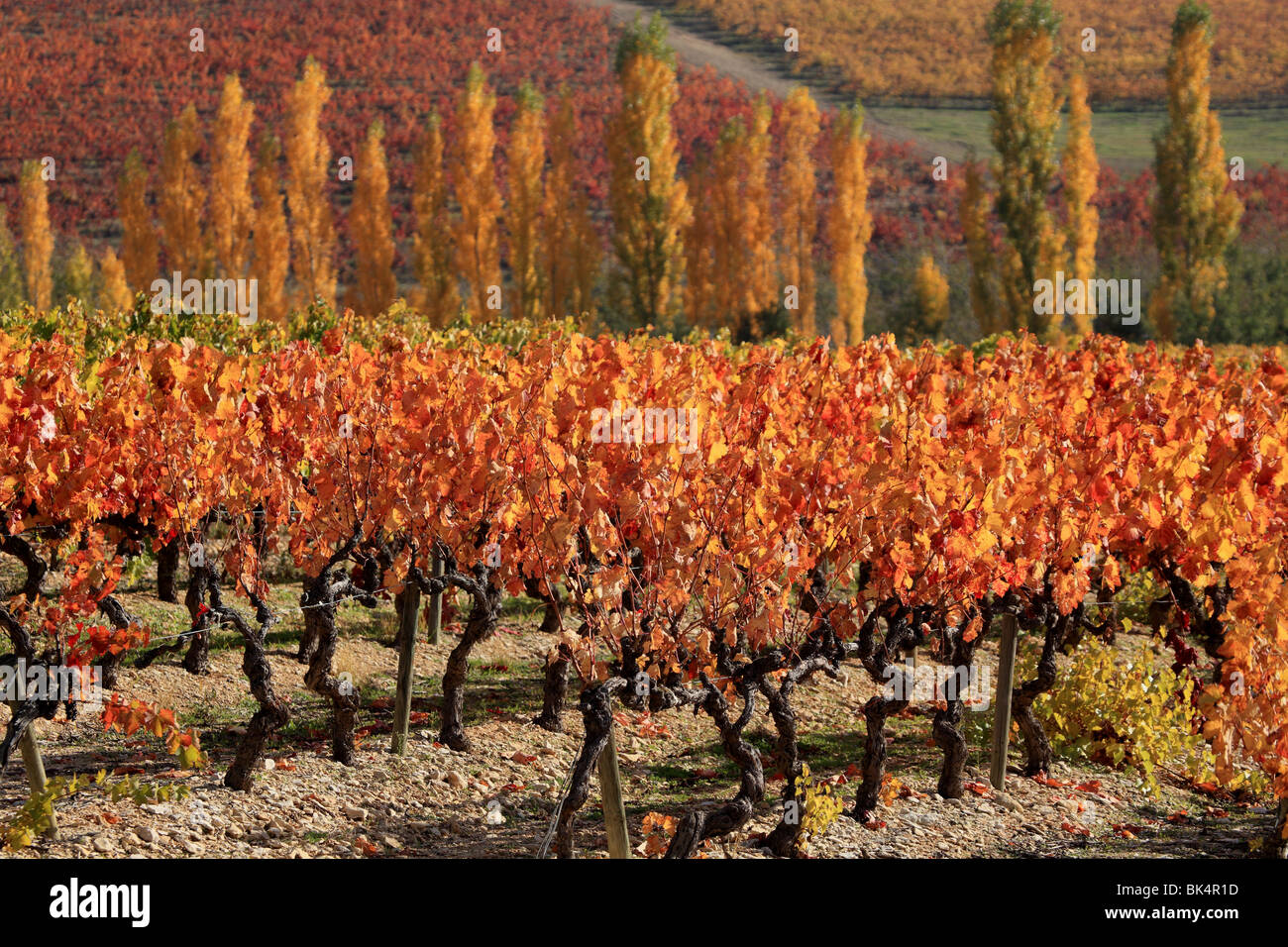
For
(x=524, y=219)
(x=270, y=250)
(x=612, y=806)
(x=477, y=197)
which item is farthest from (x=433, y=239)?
(x=612, y=806)

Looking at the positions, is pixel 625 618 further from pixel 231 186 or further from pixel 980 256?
pixel 231 186

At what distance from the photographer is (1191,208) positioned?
30.7 meters

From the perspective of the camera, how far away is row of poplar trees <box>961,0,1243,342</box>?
97.3 feet

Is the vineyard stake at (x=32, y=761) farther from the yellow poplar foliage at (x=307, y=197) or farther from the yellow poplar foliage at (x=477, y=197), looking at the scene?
the yellow poplar foliage at (x=307, y=197)

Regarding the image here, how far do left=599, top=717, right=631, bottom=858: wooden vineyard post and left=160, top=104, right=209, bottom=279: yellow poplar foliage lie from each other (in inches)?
1312

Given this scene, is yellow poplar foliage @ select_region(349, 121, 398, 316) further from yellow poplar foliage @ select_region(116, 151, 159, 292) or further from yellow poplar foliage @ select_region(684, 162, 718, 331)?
yellow poplar foliage @ select_region(684, 162, 718, 331)

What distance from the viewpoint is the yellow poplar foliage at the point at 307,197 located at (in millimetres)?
35375

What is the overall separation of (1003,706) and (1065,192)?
2908 cm

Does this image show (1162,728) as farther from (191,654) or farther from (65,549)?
(65,549)

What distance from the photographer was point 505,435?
4.83 meters

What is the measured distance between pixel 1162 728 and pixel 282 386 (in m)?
4.55
